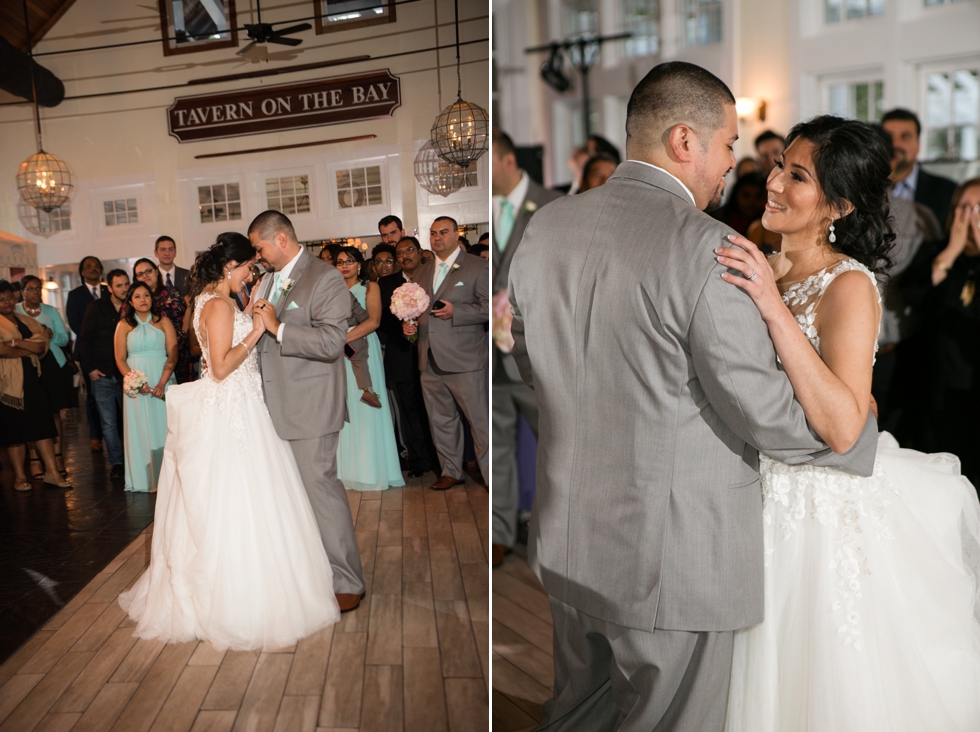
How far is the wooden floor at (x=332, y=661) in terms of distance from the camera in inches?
55.8

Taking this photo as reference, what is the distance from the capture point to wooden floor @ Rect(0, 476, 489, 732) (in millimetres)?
1418

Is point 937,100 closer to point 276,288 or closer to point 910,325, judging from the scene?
point 910,325

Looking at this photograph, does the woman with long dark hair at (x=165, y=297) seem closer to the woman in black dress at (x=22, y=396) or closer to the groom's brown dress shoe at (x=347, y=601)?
the woman in black dress at (x=22, y=396)

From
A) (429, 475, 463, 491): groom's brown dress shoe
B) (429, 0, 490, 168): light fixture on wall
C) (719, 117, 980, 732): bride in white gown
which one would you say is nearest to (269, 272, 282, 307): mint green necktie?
(429, 0, 490, 168): light fixture on wall

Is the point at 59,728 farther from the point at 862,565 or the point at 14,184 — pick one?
the point at 862,565

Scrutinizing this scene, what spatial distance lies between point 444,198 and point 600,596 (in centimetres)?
89

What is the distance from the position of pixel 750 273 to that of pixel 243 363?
3.29 ft

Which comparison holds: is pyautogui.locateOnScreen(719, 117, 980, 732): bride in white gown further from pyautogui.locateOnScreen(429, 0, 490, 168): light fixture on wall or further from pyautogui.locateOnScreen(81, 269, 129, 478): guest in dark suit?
pyautogui.locateOnScreen(81, 269, 129, 478): guest in dark suit

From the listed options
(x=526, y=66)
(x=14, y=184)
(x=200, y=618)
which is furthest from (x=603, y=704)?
→ (x=526, y=66)

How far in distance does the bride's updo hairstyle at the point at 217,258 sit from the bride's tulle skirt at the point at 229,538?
20 centimetres

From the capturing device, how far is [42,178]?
138 centimetres

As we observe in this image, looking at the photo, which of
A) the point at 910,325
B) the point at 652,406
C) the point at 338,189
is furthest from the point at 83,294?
the point at 910,325

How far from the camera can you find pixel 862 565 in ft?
4.15

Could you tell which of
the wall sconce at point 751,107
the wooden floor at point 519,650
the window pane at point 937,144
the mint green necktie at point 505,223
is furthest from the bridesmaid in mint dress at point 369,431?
the wall sconce at point 751,107
